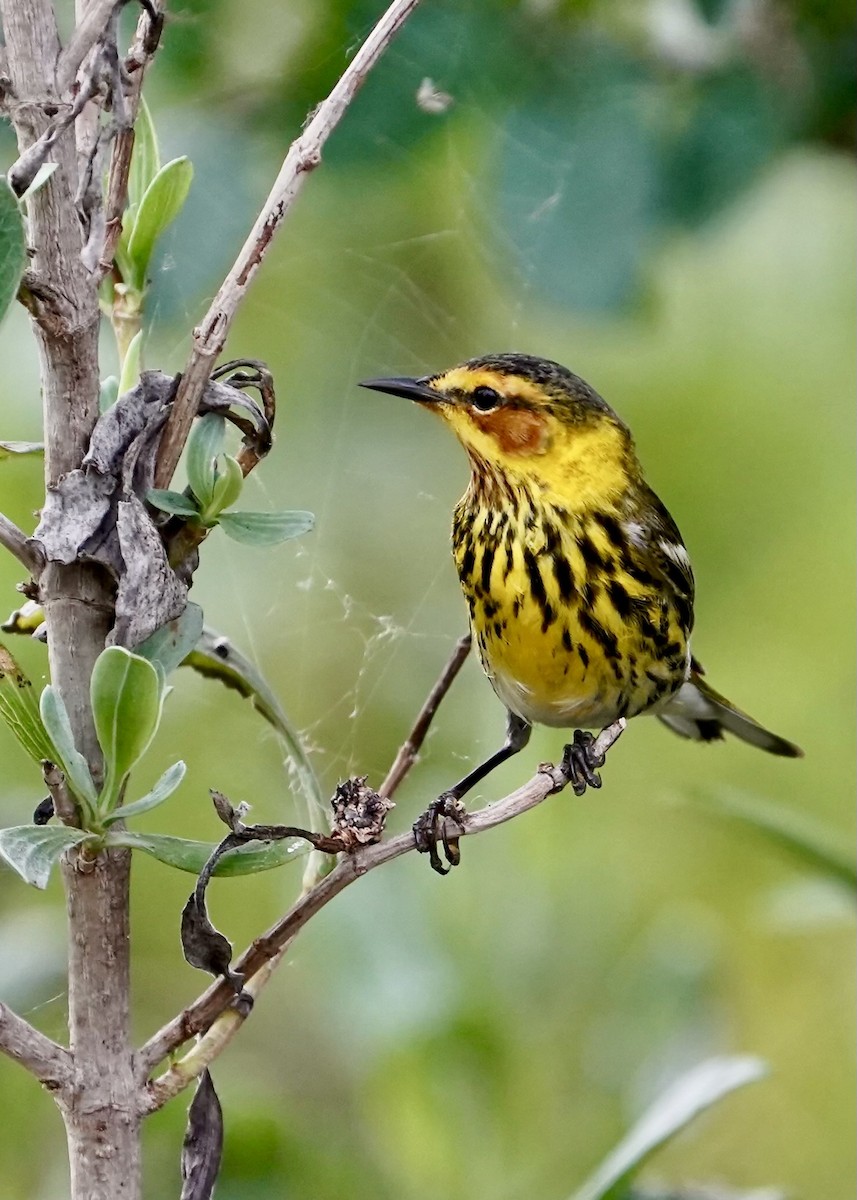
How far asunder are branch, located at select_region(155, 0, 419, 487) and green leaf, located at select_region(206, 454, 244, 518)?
0.03 m

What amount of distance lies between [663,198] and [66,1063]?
1697mm

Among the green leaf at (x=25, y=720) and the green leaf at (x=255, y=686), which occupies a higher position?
the green leaf at (x=255, y=686)

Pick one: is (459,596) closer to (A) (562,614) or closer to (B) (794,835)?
(A) (562,614)

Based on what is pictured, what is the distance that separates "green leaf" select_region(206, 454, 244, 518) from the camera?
1009mm

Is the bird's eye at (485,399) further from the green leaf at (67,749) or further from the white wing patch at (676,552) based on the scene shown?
the green leaf at (67,749)

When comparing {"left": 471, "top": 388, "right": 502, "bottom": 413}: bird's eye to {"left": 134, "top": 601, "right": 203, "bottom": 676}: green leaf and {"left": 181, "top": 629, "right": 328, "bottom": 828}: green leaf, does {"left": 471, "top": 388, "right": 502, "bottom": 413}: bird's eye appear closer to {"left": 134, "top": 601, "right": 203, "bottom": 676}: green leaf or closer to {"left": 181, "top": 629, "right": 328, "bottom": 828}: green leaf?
{"left": 181, "top": 629, "right": 328, "bottom": 828}: green leaf

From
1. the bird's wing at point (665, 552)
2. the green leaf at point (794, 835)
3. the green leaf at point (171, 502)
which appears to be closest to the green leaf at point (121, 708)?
the green leaf at point (171, 502)

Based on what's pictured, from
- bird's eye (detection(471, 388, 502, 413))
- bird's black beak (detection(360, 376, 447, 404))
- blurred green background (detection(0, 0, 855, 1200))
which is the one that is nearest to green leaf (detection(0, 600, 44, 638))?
blurred green background (detection(0, 0, 855, 1200))

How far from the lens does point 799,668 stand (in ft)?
10.9

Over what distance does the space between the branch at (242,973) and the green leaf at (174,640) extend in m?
0.18

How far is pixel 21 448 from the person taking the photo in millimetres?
1046

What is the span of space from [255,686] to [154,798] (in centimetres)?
25

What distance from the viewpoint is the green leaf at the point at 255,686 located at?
1159 millimetres

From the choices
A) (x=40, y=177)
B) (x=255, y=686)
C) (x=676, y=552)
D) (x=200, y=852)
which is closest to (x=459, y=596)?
(x=676, y=552)
